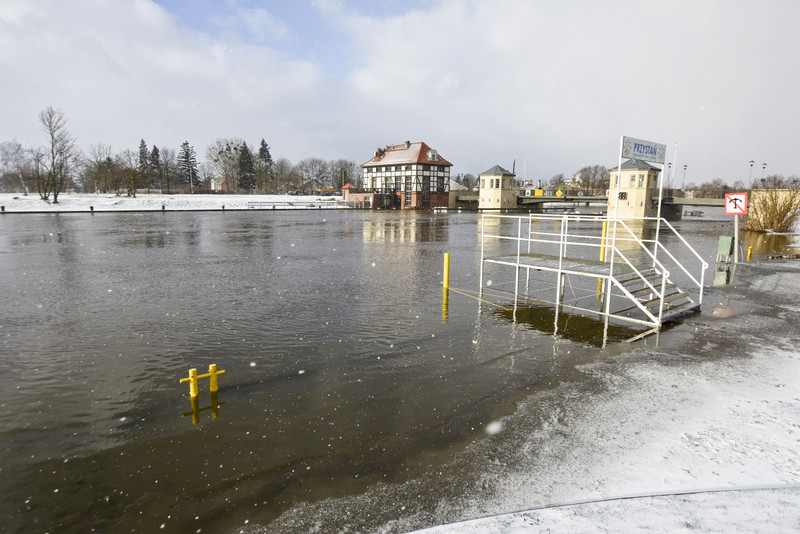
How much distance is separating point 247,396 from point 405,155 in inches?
3236

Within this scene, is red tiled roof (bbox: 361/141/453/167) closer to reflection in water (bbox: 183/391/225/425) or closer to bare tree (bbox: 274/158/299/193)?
bare tree (bbox: 274/158/299/193)

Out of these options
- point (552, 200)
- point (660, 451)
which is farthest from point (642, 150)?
point (552, 200)

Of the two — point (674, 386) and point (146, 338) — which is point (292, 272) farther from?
point (674, 386)

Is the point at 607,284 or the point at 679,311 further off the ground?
the point at 607,284

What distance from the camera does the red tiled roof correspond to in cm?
8294

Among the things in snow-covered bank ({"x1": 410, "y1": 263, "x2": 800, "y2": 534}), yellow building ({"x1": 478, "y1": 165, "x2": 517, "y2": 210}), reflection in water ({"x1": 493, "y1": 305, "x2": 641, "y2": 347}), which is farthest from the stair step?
yellow building ({"x1": 478, "y1": 165, "x2": 517, "y2": 210})

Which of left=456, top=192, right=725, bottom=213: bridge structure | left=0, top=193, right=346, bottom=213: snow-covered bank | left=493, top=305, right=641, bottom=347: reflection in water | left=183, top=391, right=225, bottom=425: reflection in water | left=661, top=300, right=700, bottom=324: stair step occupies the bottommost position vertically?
left=183, top=391, right=225, bottom=425: reflection in water

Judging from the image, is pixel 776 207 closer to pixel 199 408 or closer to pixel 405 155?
pixel 199 408

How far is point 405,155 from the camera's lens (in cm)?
8544

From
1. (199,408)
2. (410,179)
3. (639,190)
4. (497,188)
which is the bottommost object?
(199,408)

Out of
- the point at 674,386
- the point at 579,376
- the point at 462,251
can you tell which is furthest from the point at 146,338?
the point at 462,251

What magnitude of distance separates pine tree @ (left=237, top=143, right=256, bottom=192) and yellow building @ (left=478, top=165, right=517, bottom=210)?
213 ft

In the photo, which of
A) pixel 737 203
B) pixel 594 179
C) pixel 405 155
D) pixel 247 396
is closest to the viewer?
pixel 247 396

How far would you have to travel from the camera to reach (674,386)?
699 centimetres
